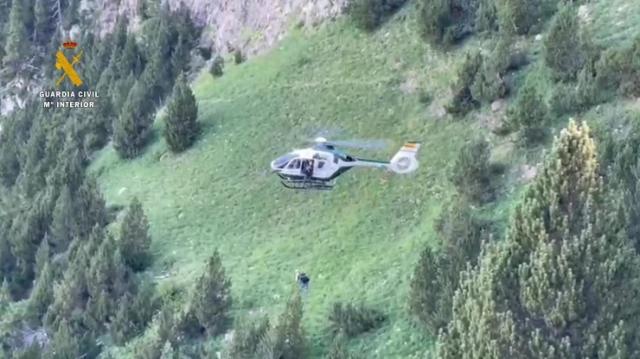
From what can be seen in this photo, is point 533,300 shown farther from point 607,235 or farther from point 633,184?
point 633,184

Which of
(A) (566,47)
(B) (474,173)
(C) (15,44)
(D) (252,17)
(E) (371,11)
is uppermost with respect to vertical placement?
(A) (566,47)

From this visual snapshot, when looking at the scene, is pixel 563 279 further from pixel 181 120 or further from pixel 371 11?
pixel 181 120

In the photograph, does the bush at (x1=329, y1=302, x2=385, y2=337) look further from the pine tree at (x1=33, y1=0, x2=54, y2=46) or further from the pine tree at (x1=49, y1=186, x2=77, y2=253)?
the pine tree at (x1=33, y1=0, x2=54, y2=46)

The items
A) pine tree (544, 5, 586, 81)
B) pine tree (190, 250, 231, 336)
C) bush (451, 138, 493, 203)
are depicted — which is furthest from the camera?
pine tree (544, 5, 586, 81)

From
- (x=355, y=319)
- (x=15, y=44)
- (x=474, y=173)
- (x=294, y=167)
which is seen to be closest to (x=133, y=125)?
(x=294, y=167)

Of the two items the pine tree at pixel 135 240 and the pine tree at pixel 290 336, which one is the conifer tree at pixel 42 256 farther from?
the pine tree at pixel 290 336

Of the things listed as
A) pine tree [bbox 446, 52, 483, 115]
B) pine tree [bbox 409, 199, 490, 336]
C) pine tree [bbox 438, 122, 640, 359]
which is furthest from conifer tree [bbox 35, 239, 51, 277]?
pine tree [bbox 438, 122, 640, 359]

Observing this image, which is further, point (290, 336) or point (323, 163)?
point (323, 163)
